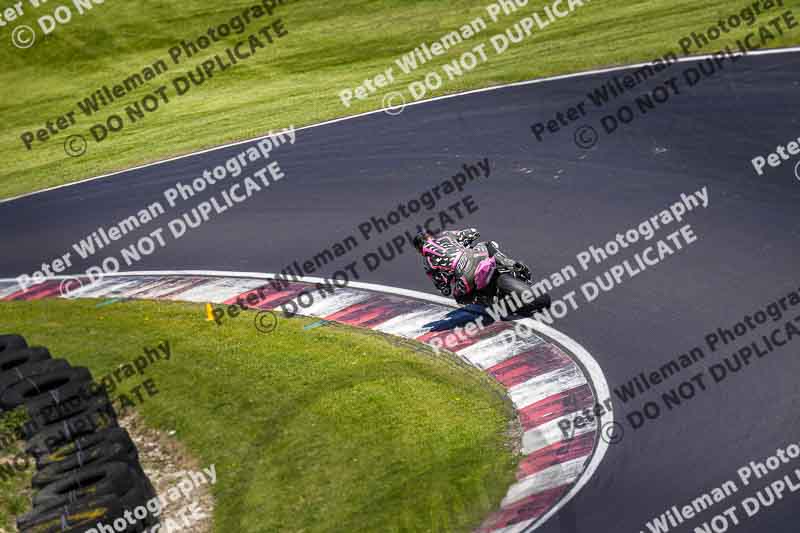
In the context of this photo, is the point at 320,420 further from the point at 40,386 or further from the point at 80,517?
the point at 40,386

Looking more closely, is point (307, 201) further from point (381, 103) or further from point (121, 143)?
point (121, 143)

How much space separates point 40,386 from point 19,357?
98 centimetres

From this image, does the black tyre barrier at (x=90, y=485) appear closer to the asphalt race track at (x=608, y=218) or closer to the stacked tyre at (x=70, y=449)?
the stacked tyre at (x=70, y=449)

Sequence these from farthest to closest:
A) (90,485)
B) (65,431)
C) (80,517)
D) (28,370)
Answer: (28,370) < (65,431) < (90,485) < (80,517)

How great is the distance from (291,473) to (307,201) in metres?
9.68

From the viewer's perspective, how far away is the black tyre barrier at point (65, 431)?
40.5 ft

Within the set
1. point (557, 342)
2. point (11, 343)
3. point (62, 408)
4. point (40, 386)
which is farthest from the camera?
point (11, 343)

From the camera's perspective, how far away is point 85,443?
12.0 meters

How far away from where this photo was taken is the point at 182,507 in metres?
11.7

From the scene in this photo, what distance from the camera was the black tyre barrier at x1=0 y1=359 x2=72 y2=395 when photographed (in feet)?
44.2

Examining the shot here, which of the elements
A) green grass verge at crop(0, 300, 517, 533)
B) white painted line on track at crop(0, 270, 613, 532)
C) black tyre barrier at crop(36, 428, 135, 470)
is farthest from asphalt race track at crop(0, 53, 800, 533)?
black tyre barrier at crop(36, 428, 135, 470)

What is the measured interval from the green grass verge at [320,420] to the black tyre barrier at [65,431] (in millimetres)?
1004

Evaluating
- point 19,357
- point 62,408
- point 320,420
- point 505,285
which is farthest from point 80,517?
point 505,285

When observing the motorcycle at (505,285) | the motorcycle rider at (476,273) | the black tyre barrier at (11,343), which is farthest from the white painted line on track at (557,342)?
the black tyre barrier at (11,343)
